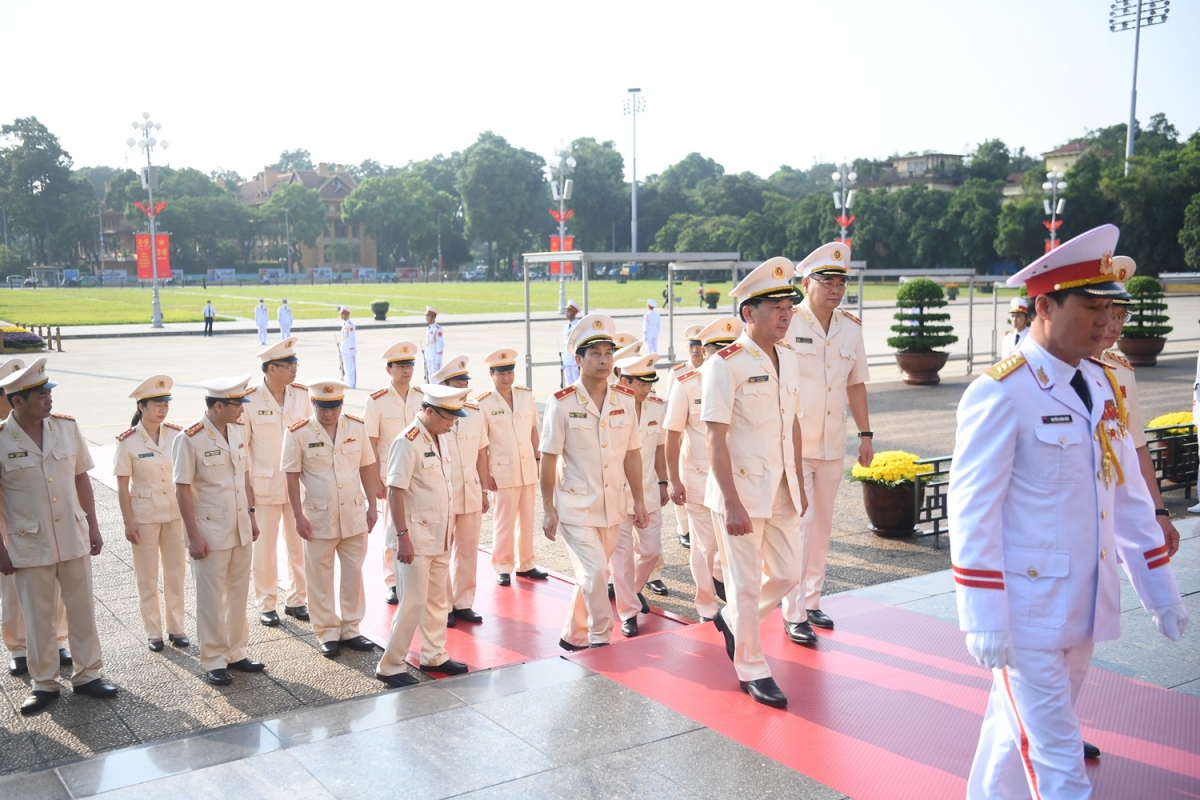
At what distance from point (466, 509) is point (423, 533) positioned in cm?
110

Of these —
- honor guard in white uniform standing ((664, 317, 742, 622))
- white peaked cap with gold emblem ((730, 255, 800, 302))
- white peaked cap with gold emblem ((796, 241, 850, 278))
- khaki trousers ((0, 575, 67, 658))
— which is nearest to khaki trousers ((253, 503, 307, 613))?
khaki trousers ((0, 575, 67, 658))

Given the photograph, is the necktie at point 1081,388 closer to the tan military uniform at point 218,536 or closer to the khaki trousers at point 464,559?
the khaki trousers at point 464,559

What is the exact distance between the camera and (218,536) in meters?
6.11

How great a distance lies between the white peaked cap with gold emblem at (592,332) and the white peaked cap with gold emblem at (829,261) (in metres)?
1.24

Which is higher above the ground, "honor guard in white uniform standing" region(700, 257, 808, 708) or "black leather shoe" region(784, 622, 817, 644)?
"honor guard in white uniform standing" region(700, 257, 808, 708)

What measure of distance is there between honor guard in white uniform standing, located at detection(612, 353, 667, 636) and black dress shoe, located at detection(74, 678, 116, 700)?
315cm

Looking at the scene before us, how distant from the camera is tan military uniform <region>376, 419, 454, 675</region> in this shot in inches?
228

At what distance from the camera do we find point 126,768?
4551 mm

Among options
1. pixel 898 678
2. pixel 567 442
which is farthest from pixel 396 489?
pixel 898 678

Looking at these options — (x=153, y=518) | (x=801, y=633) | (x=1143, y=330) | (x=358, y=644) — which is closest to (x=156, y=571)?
(x=153, y=518)

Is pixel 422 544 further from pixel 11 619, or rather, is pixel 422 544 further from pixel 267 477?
pixel 11 619

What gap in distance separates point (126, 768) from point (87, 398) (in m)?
17.5

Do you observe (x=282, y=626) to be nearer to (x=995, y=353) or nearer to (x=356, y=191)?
(x=995, y=353)

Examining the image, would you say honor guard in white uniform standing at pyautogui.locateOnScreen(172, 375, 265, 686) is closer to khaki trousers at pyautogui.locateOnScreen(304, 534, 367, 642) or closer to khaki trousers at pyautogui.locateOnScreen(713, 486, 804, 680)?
khaki trousers at pyautogui.locateOnScreen(304, 534, 367, 642)
